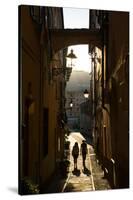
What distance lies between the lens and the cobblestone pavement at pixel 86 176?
3545mm

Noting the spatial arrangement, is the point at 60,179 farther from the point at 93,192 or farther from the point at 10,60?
the point at 10,60

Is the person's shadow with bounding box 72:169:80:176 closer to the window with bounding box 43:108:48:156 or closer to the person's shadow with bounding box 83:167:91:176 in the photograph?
the person's shadow with bounding box 83:167:91:176

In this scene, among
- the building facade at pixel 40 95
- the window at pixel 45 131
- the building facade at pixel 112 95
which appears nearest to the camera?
the building facade at pixel 40 95

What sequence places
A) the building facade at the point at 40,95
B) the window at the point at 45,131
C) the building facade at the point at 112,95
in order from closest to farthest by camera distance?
1. the building facade at the point at 40,95
2. the window at the point at 45,131
3. the building facade at the point at 112,95

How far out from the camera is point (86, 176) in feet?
11.7

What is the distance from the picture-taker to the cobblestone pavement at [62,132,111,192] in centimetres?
354

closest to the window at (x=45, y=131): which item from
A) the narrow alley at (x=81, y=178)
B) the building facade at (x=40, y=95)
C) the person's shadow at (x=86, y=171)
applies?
the building facade at (x=40, y=95)

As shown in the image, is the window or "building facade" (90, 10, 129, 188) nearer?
the window

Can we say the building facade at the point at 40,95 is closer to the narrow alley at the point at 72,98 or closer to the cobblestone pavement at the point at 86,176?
the narrow alley at the point at 72,98

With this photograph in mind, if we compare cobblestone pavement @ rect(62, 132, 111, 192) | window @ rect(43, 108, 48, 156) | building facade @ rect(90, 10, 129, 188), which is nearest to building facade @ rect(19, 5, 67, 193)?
window @ rect(43, 108, 48, 156)

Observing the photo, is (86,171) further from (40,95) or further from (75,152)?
(40,95)

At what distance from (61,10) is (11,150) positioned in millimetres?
1018

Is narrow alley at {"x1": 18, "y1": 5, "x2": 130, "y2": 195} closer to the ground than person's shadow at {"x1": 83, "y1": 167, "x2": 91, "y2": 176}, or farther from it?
farther from it

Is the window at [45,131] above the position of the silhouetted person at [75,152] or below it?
above
